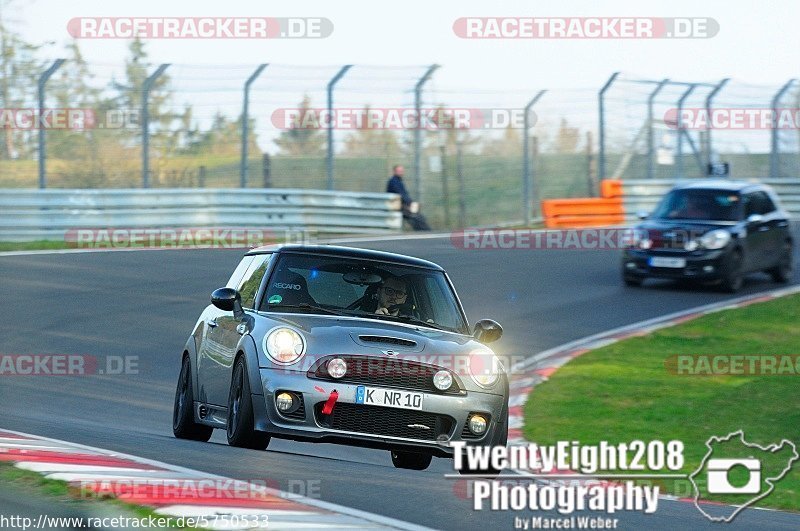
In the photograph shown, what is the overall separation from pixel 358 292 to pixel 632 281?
12.2 meters

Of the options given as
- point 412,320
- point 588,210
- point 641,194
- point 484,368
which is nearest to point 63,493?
point 484,368

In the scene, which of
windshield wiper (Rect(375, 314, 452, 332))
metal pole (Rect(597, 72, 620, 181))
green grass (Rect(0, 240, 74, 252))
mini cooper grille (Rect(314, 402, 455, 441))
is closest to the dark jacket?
metal pole (Rect(597, 72, 620, 181))

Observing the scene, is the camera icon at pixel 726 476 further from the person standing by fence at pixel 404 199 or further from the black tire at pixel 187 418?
the person standing by fence at pixel 404 199

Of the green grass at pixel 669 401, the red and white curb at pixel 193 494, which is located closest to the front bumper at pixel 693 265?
the green grass at pixel 669 401

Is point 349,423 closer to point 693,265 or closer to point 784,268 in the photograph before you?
point 693,265

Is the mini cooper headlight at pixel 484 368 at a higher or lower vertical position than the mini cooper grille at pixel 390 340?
lower

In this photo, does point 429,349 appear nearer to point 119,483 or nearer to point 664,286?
point 119,483

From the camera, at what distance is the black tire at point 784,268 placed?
70.4 ft

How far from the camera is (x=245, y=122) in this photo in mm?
25359

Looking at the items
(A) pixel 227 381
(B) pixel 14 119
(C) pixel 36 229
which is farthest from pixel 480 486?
(B) pixel 14 119

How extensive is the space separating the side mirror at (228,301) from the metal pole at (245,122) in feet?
54.3

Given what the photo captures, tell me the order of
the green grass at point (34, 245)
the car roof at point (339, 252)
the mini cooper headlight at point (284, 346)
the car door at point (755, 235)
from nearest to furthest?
the mini cooper headlight at point (284, 346) < the car roof at point (339, 252) < the car door at point (755, 235) < the green grass at point (34, 245)

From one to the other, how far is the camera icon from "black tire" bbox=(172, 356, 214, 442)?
351 centimetres

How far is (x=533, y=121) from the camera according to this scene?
28703 mm
